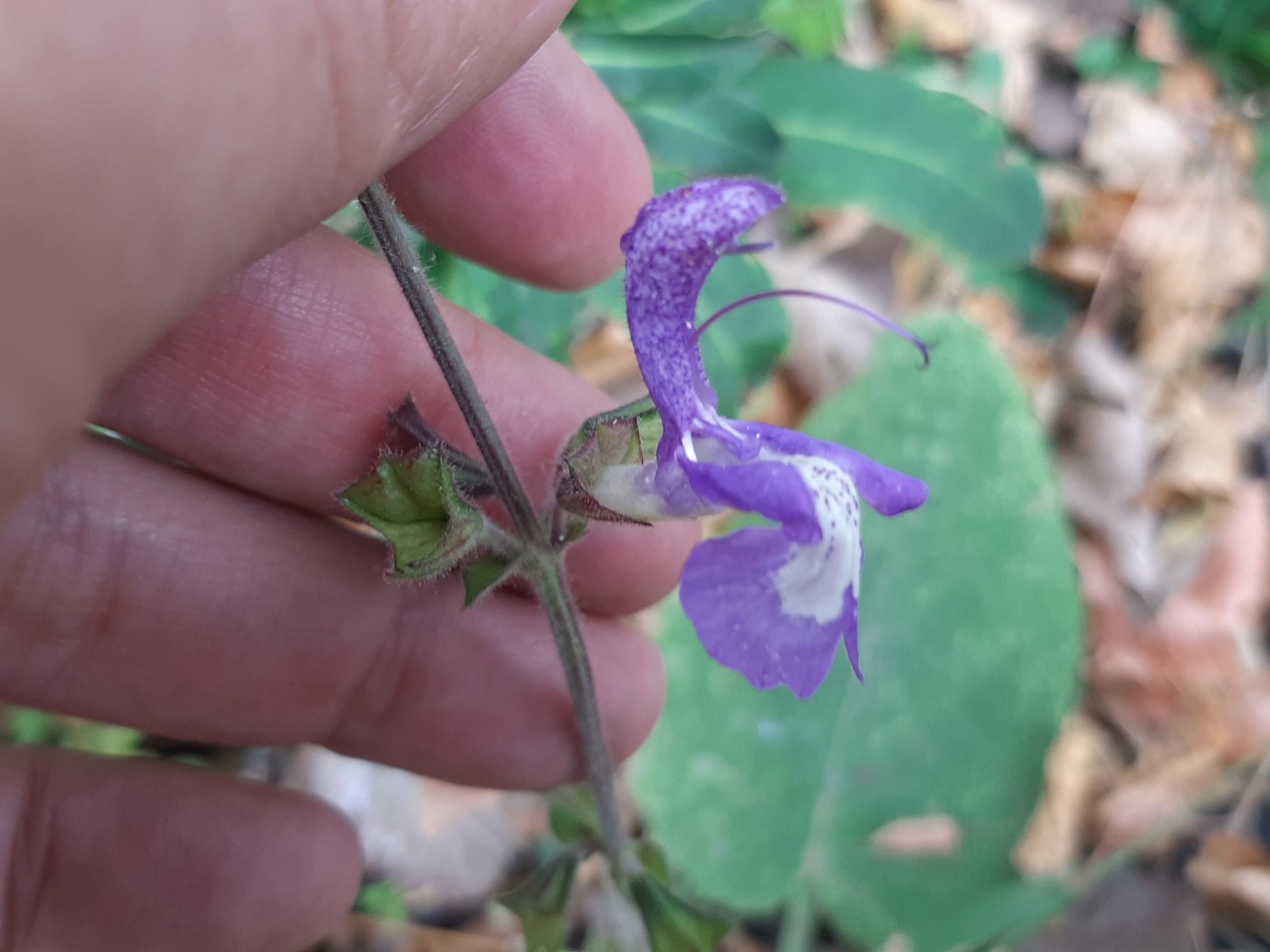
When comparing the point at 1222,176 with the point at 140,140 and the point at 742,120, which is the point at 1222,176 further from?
the point at 140,140

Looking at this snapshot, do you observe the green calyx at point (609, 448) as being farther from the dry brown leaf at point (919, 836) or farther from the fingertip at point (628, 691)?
the dry brown leaf at point (919, 836)

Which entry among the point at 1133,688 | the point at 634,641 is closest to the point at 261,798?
the point at 634,641

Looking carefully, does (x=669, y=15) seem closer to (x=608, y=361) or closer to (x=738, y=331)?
(x=738, y=331)

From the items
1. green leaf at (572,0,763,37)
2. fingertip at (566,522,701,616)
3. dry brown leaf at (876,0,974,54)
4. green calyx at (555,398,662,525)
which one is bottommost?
fingertip at (566,522,701,616)

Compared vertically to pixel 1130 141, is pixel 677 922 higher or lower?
lower

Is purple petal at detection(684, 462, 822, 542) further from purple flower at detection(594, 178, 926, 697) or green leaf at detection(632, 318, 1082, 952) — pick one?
green leaf at detection(632, 318, 1082, 952)

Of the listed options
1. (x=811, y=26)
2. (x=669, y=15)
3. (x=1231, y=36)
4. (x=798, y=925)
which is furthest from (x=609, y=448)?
(x=1231, y=36)

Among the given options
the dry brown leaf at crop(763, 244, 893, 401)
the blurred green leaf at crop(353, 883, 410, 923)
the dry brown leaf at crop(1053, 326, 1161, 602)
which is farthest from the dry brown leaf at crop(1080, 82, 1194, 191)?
the blurred green leaf at crop(353, 883, 410, 923)
